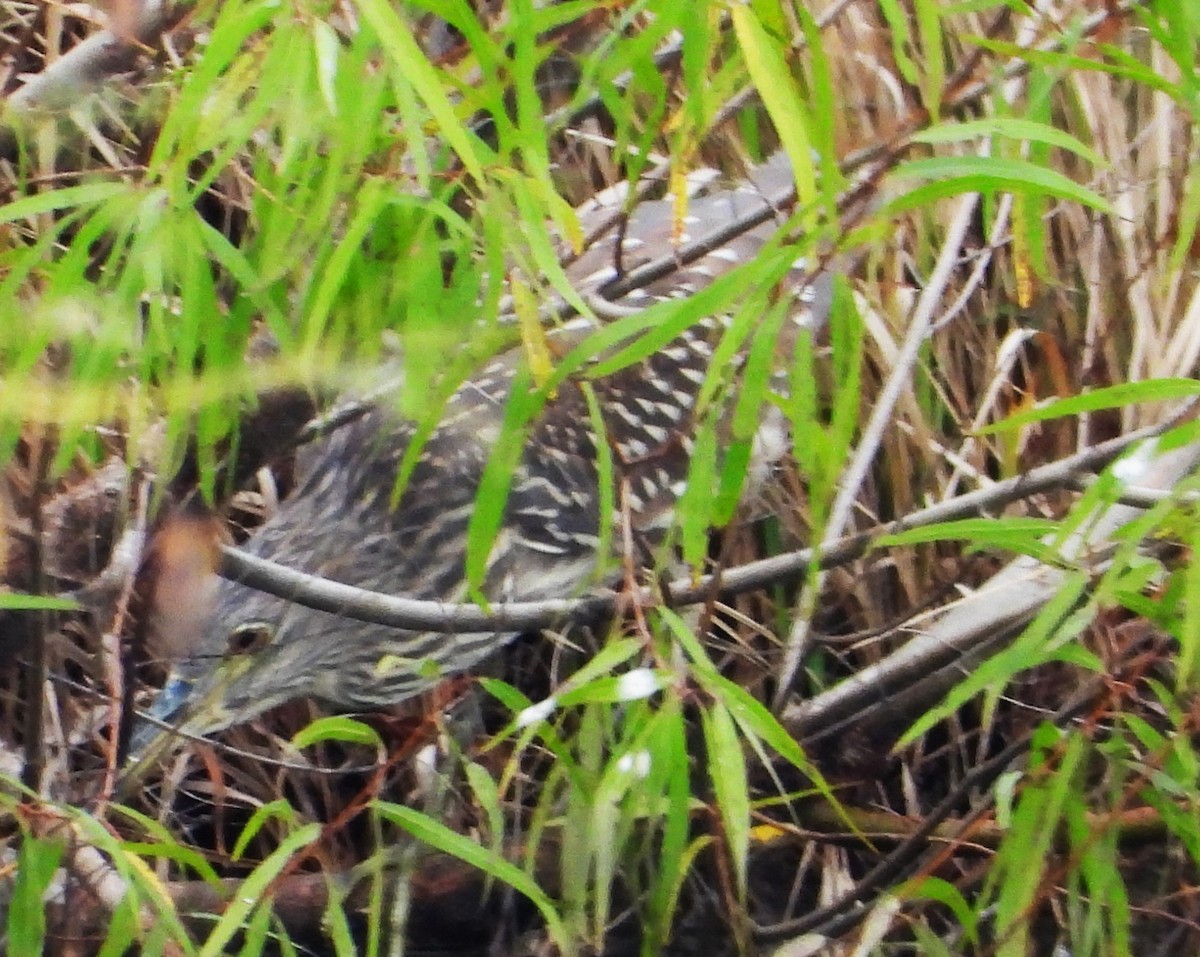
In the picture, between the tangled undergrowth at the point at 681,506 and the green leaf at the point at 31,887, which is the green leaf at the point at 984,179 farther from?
the green leaf at the point at 31,887

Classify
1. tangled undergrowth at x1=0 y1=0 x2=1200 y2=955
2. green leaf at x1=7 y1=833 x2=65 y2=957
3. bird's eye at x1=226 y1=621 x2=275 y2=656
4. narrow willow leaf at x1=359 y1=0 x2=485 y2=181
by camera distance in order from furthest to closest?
bird's eye at x1=226 y1=621 x2=275 y2=656 < green leaf at x1=7 y1=833 x2=65 y2=957 < tangled undergrowth at x1=0 y1=0 x2=1200 y2=955 < narrow willow leaf at x1=359 y1=0 x2=485 y2=181

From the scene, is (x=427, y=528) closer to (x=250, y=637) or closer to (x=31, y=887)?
(x=250, y=637)

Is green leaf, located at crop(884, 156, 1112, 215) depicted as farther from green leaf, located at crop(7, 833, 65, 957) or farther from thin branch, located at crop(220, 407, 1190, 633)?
green leaf, located at crop(7, 833, 65, 957)

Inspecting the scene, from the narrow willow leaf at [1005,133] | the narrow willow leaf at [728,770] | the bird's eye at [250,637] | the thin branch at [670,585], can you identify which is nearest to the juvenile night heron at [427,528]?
the bird's eye at [250,637]

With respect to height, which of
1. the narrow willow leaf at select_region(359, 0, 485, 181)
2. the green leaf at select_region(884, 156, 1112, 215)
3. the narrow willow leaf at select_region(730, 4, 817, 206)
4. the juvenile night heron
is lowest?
the juvenile night heron

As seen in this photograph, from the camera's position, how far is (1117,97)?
62.1 inches

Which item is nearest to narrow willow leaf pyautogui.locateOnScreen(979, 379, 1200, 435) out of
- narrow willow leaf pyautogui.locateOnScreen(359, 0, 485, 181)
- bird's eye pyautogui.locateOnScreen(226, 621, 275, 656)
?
narrow willow leaf pyautogui.locateOnScreen(359, 0, 485, 181)

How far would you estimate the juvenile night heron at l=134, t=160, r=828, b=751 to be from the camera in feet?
4.46

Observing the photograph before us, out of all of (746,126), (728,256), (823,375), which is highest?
(746,126)

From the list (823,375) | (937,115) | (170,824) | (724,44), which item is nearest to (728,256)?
(823,375)

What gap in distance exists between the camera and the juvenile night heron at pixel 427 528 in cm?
136

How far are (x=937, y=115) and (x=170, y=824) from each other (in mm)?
1067

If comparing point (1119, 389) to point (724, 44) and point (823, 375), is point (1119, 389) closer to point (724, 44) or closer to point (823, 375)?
point (724, 44)

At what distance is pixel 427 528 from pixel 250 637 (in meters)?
0.26
